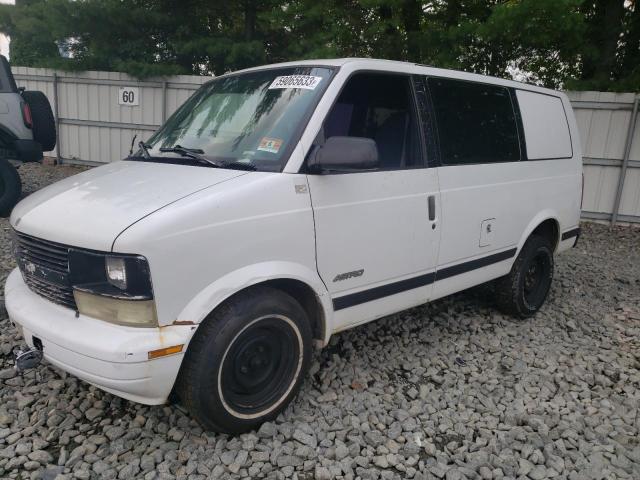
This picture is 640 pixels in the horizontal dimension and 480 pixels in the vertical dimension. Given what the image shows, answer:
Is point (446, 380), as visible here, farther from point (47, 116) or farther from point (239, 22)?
point (239, 22)

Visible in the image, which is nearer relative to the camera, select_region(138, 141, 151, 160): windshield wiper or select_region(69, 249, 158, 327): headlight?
select_region(69, 249, 158, 327): headlight

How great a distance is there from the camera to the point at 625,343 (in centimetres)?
444

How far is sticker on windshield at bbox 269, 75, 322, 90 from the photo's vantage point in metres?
3.11

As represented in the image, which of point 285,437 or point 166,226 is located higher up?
point 166,226

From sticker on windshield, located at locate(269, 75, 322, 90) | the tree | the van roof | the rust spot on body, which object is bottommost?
the rust spot on body

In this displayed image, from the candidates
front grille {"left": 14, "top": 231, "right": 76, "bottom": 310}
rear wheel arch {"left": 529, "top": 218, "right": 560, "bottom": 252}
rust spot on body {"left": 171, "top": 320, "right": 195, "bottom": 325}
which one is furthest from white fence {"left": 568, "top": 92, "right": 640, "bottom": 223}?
front grille {"left": 14, "top": 231, "right": 76, "bottom": 310}

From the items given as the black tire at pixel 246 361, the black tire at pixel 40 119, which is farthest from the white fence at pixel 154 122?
the black tire at pixel 246 361

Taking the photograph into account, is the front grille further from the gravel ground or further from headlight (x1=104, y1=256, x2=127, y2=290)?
the gravel ground

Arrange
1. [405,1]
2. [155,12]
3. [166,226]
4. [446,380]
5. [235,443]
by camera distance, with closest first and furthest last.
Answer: [166,226]
[235,443]
[446,380]
[405,1]
[155,12]

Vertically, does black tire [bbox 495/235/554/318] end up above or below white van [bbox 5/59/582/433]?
below

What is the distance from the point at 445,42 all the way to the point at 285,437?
7.82 metres

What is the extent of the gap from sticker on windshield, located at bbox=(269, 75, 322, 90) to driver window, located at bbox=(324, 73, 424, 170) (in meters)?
0.37

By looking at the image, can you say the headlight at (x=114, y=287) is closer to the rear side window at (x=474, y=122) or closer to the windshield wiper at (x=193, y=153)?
the windshield wiper at (x=193, y=153)

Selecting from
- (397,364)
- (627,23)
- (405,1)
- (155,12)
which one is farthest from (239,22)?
(397,364)
